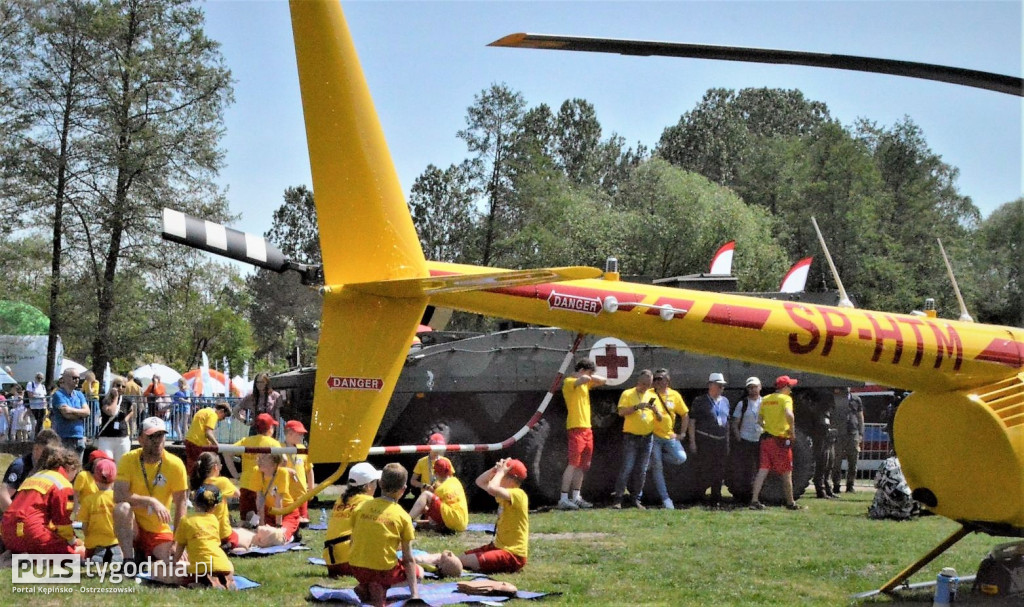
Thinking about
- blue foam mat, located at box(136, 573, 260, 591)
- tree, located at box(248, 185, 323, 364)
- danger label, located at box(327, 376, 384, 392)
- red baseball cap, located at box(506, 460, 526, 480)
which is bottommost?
blue foam mat, located at box(136, 573, 260, 591)

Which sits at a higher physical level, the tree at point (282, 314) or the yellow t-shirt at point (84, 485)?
the tree at point (282, 314)

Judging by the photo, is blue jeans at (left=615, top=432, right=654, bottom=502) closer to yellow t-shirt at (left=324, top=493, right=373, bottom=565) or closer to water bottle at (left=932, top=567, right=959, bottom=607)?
yellow t-shirt at (left=324, top=493, right=373, bottom=565)

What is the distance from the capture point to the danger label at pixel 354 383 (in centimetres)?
620

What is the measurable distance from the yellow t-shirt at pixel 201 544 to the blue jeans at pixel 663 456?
6.62m

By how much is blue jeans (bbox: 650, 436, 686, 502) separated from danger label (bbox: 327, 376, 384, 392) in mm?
7518

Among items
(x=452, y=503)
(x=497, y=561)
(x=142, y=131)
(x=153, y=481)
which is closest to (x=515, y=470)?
(x=497, y=561)

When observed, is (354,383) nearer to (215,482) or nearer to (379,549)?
(379,549)

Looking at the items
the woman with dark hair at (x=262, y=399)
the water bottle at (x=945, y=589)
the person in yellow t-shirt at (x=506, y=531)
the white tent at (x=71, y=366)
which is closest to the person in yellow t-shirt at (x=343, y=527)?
the person in yellow t-shirt at (x=506, y=531)

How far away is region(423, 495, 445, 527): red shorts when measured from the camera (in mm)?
10325

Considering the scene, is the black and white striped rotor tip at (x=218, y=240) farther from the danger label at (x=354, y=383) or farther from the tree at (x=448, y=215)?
the tree at (x=448, y=215)

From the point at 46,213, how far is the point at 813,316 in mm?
A: 20959

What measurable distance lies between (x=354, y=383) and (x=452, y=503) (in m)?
4.20

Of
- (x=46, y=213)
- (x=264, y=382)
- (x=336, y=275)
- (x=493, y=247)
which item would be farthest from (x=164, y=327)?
(x=336, y=275)

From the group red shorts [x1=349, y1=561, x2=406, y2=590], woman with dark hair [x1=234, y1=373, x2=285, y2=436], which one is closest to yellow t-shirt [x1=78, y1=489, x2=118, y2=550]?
red shorts [x1=349, y1=561, x2=406, y2=590]
